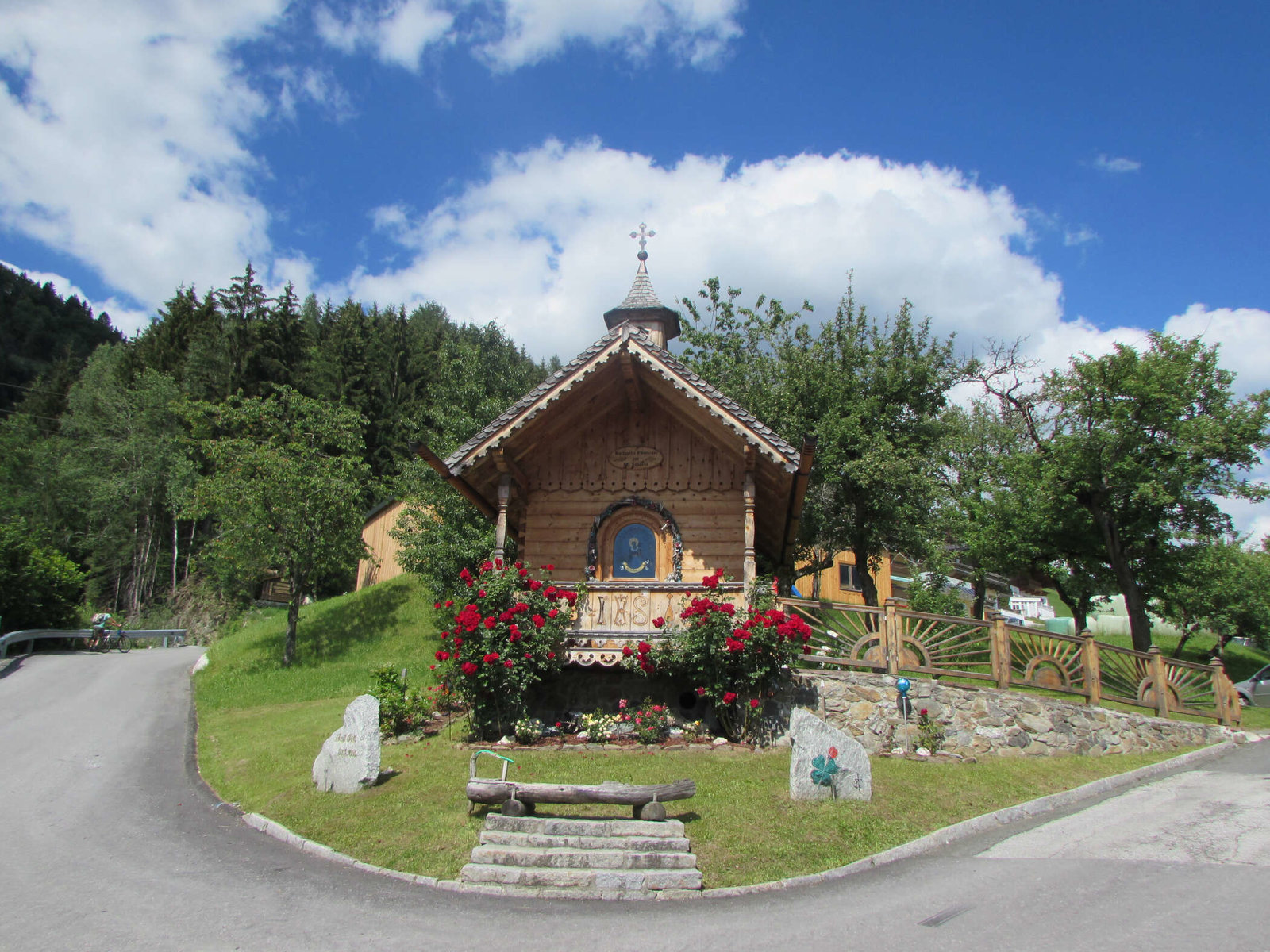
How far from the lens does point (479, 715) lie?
43.9 ft

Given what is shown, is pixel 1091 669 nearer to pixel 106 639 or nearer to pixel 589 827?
pixel 589 827

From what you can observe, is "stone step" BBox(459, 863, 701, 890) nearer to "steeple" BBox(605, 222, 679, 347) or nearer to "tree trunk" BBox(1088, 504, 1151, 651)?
"steeple" BBox(605, 222, 679, 347)

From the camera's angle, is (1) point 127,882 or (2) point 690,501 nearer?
(1) point 127,882

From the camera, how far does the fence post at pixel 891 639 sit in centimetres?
1380

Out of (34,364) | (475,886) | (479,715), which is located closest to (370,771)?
(479,715)

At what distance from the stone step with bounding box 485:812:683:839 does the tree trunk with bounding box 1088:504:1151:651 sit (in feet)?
70.5

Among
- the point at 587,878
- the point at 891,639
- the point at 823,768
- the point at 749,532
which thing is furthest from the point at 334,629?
the point at 587,878

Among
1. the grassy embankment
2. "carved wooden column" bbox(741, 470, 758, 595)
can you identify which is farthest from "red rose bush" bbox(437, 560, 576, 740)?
"carved wooden column" bbox(741, 470, 758, 595)

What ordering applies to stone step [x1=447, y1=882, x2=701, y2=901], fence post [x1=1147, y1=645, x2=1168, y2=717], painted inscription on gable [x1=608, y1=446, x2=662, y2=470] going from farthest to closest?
fence post [x1=1147, y1=645, x2=1168, y2=717] < painted inscription on gable [x1=608, y1=446, x2=662, y2=470] < stone step [x1=447, y1=882, x2=701, y2=901]

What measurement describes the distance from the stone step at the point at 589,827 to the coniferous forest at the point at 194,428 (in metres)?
21.0

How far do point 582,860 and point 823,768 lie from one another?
3580 millimetres

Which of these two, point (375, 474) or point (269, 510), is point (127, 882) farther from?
point (375, 474)

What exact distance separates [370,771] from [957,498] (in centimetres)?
2672

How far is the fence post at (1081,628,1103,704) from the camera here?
15.3m
